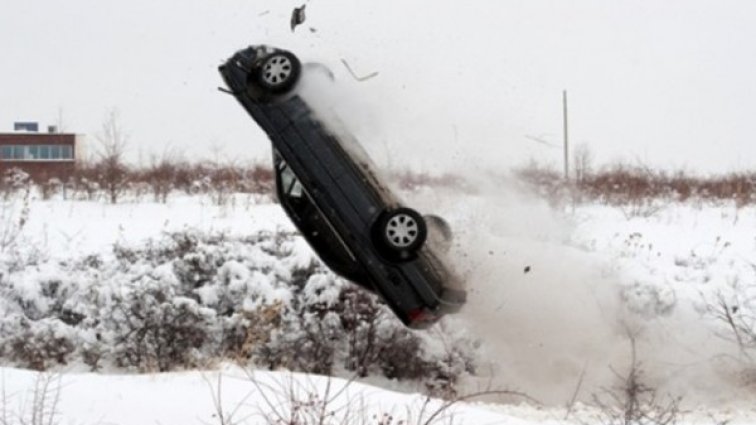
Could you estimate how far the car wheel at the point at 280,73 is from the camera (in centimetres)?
650

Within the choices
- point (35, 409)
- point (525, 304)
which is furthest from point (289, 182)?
point (525, 304)

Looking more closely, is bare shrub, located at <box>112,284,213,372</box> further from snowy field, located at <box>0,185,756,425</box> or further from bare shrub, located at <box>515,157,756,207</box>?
bare shrub, located at <box>515,157,756,207</box>

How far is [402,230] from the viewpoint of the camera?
20.6 feet

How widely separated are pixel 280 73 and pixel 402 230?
4.59 feet

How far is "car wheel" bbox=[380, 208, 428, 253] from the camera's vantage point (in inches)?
247

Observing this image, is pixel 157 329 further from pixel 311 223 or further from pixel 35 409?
pixel 35 409

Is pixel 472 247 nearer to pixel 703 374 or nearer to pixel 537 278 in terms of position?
pixel 537 278

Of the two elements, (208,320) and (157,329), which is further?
(208,320)

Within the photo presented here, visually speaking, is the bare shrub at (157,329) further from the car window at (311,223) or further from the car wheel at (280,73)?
the car wheel at (280,73)

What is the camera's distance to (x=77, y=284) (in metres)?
13.0

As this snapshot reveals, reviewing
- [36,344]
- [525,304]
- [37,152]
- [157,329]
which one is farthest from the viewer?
[37,152]

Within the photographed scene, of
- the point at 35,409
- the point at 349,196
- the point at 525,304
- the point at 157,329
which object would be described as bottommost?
the point at 157,329

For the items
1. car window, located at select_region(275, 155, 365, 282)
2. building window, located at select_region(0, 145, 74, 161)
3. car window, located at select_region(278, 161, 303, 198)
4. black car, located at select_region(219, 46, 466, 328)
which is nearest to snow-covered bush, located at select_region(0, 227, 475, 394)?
car window, located at select_region(275, 155, 365, 282)

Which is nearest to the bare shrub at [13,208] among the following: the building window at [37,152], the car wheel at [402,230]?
the car wheel at [402,230]
